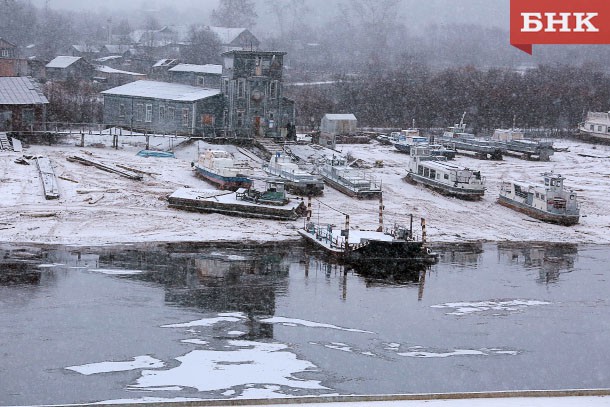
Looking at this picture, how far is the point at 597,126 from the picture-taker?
45188 millimetres

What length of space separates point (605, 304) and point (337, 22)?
9117 cm

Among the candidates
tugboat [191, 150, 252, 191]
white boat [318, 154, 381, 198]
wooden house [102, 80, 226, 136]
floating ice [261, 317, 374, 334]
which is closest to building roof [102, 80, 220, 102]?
wooden house [102, 80, 226, 136]

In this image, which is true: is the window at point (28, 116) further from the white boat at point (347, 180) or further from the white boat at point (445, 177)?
the white boat at point (445, 177)

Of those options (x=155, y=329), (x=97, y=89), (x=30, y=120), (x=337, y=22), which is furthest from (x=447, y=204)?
(x=337, y=22)

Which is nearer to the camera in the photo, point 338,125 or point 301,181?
point 301,181

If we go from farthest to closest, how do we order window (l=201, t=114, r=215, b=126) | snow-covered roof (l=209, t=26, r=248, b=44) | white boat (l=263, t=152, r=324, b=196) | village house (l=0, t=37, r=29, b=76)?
snow-covered roof (l=209, t=26, r=248, b=44)
village house (l=0, t=37, r=29, b=76)
window (l=201, t=114, r=215, b=126)
white boat (l=263, t=152, r=324, b=196)

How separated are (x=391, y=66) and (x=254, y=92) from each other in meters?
37.7

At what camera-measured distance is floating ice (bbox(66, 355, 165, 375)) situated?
39.9ft

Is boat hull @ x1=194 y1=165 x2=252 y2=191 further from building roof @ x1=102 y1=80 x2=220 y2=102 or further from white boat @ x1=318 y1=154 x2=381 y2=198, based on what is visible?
building roof @ x1=102 y1=80 x2=220 y2=102

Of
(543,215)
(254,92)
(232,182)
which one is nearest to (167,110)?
(254,92)

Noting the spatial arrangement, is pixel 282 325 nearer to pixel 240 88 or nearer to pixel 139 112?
pixel 240 88

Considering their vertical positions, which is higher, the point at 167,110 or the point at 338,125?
the point at 167,110

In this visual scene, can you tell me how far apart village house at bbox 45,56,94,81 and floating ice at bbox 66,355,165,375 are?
43.5 metres

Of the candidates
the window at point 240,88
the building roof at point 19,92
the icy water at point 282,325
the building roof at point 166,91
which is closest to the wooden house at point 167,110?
the building roof at point 166,91
